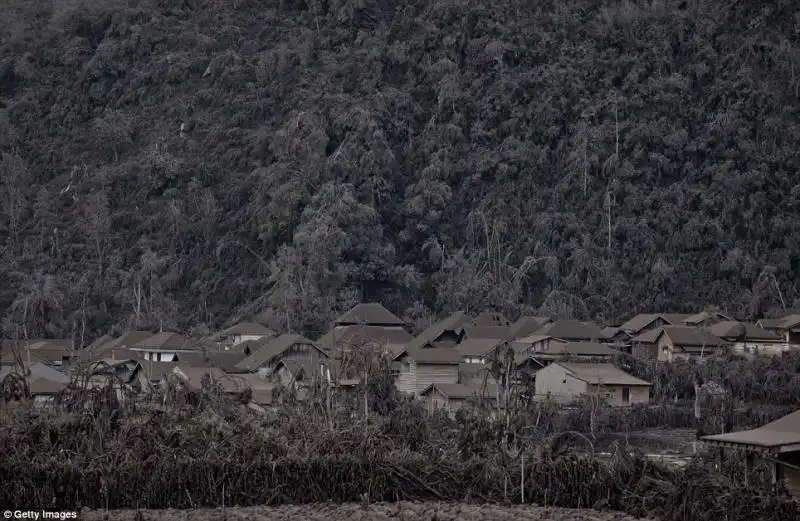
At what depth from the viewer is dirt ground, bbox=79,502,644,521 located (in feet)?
87.1

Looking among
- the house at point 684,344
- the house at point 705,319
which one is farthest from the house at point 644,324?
the house at point 684,344

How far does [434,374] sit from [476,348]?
15.5ft

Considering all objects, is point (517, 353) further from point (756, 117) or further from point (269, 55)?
point (269, 55)

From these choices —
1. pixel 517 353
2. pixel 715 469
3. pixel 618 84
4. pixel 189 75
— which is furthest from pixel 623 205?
pixel 715 469

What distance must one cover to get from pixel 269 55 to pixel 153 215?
69.8ft

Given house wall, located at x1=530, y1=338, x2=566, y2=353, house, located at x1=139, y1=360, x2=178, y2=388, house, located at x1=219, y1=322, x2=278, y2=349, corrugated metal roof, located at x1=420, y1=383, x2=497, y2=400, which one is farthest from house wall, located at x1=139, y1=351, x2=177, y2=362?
house wall, located at x1=530, y1=338, x2=566, y2=353

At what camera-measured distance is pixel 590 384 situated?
161 feet

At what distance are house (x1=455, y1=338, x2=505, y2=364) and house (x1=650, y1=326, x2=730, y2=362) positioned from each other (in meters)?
8.36

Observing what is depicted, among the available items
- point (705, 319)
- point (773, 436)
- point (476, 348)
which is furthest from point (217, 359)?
point (773, 436)

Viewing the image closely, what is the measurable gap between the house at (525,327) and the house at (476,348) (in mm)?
2700

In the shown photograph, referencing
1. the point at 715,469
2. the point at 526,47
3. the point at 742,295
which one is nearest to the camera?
the point at 715,469

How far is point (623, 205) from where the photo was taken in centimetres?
8712

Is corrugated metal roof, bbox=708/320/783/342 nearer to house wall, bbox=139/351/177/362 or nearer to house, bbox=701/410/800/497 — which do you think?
house wall, bbox=139/351/177/362

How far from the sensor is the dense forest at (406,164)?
3209 inches
